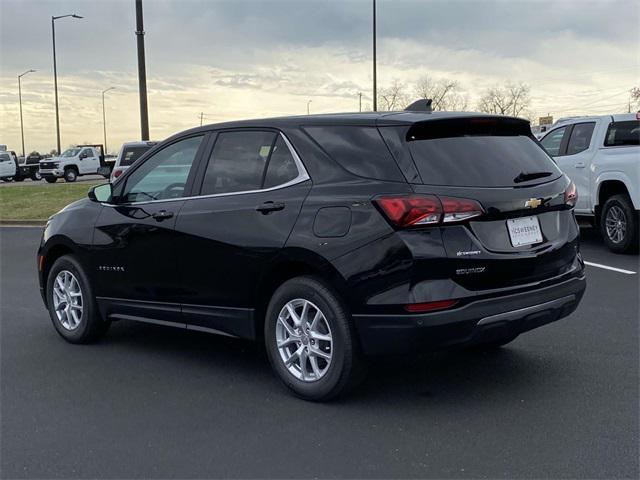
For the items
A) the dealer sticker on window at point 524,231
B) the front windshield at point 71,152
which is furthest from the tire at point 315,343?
the front windshield at point 71,152

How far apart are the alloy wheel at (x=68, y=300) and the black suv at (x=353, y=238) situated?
836 mm

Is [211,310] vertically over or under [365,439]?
over

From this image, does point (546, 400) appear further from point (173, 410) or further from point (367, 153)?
point (173, 410)

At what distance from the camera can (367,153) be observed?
4082mm

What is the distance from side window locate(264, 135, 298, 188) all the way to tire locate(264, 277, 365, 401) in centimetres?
66

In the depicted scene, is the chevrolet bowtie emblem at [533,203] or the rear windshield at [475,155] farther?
the chevrolet bowtie emblem at [533,203]

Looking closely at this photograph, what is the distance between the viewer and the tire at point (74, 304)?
566 cm

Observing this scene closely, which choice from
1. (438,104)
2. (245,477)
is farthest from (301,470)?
(438,104)

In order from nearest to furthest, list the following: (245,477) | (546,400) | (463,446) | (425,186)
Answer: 1. (245,477)
2. (463,446)
3. (425,186)
4. (546,400)

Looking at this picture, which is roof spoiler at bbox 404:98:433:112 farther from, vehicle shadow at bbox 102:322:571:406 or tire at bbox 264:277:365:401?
vehicle shadow at bbox 102:322:571:406

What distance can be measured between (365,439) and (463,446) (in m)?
0.52

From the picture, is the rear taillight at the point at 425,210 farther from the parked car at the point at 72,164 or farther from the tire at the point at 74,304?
the parked car at the point at 72,164

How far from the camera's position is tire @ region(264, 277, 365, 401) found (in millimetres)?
3992

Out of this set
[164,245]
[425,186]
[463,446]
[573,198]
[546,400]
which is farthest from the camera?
[164,245]
